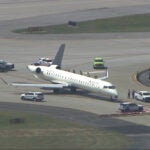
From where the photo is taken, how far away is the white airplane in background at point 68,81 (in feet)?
532

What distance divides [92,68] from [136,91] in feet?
97.2

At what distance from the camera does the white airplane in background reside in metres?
162

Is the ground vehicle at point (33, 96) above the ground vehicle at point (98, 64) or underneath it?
underneath

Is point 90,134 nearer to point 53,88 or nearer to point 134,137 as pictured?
point 134,137

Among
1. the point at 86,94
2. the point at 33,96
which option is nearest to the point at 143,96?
the point at 86,94

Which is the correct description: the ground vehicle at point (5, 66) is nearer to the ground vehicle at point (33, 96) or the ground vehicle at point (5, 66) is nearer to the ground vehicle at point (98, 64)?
the ground vehicle at point (98, 64)

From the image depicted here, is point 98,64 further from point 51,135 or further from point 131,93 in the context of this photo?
point 51,135

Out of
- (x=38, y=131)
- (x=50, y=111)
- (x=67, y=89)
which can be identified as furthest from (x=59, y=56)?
(x=38, y=131)

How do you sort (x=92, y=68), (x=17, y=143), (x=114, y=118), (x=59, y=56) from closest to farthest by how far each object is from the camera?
(x=17, y=143) → (x=114, y=118) → (x=59, y=56) → (x=92, y=68)

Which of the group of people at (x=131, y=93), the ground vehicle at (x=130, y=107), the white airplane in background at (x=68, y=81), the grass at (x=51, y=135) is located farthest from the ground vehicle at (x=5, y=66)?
the grass at (x=51, y=135)

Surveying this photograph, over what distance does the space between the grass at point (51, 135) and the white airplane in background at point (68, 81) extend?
15.4 m

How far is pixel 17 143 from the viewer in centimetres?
13000

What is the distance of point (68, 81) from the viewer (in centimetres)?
17062

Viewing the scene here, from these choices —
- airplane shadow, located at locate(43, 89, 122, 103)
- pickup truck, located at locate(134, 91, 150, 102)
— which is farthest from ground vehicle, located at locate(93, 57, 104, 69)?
pickup truck, located at locate(134, 91, 150, 102)
